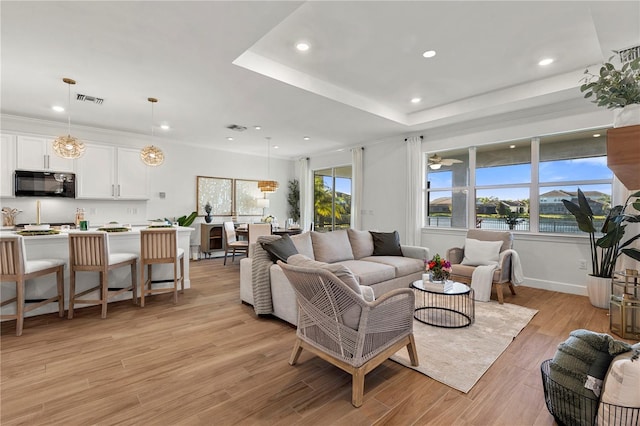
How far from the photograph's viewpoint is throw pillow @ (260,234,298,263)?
3.21 m

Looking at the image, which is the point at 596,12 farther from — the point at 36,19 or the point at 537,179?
the point at 36,19

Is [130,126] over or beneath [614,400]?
over

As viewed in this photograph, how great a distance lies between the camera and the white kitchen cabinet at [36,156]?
16.4 ft

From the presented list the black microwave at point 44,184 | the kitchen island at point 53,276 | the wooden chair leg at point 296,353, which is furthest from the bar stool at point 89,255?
the black microwave at point 44,184

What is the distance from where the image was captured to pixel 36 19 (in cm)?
246

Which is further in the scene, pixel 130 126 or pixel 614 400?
pixel 130 126

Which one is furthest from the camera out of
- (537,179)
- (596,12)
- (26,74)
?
(537,179)

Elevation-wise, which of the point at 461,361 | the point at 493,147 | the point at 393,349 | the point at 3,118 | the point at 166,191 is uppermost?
the point at 3,118

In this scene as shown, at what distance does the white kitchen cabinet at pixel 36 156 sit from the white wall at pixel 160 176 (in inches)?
6.9

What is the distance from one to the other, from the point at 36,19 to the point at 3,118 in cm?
395

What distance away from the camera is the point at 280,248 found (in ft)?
10.7

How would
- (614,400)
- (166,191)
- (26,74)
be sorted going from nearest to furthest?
(614,400) → (26,74) → (166,191)

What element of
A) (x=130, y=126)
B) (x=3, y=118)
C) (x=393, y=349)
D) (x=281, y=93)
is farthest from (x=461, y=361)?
(x=3, y=118)

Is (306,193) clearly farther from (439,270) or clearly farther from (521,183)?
(439,270)
